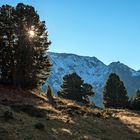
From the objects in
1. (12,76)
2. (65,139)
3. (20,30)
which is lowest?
(65,139)

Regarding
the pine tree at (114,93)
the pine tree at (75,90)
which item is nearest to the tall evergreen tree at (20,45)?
the pine tree at (75,90)

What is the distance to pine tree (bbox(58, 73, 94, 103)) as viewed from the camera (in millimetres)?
97981

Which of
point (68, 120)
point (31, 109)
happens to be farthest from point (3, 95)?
point (68, 120)

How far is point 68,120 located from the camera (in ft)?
119

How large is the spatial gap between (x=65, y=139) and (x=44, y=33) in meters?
34.6

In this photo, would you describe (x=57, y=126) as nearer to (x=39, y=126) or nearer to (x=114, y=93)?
(x=39, y=126)

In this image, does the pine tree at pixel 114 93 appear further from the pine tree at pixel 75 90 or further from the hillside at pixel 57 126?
the hillside at pixel 57 126

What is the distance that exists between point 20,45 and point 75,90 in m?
43.0

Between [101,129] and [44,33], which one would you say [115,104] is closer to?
[44,33]

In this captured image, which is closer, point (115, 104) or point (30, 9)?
point (30, 9)

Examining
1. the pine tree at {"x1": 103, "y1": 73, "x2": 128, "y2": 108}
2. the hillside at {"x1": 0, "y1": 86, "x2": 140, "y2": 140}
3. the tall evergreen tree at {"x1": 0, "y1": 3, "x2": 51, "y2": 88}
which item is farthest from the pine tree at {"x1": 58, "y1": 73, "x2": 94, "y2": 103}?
the hillside at {"x1": 0, "y1": 86, "x2": 140, "y2": 140}

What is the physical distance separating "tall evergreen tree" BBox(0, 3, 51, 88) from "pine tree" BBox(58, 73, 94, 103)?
38.0 metres

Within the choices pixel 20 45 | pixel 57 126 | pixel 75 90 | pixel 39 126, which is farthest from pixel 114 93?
pixel 39 126

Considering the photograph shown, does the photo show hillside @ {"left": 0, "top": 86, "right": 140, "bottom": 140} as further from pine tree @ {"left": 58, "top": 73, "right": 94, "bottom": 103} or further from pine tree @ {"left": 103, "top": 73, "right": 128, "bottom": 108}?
pine tree @ {"left": 58, "top": 73, "right": 94, "bottom": 103}
